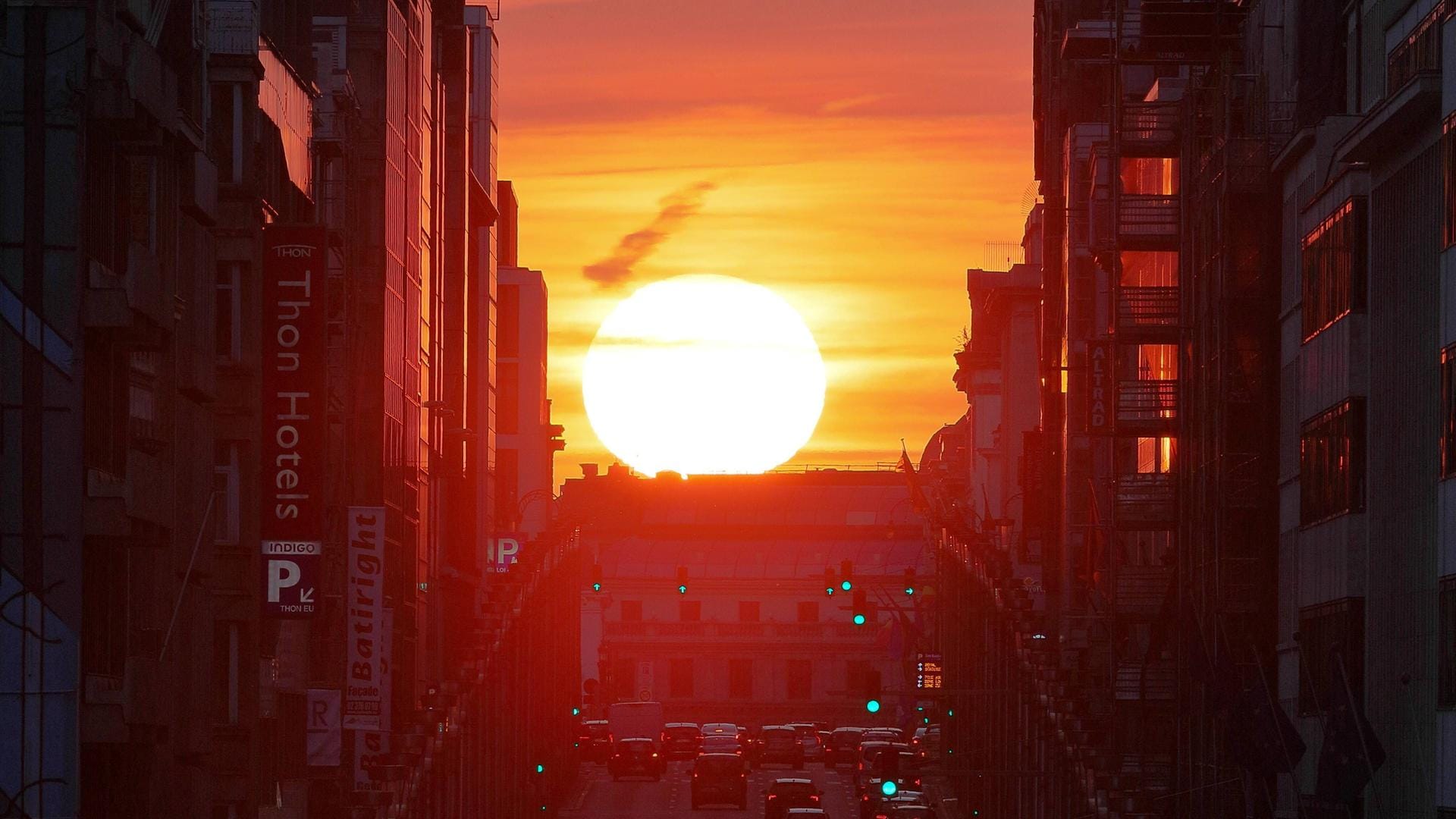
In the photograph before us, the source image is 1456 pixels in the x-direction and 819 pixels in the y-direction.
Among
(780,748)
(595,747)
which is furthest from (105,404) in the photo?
(595,747)

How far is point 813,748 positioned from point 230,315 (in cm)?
9627

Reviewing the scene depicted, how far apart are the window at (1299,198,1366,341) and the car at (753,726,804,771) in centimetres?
7396

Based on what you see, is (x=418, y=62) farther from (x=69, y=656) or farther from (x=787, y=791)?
(x=69, y=656)

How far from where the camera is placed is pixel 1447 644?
→ 43469 mm

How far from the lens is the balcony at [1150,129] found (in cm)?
7681

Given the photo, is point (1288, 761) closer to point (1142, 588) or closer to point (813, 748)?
point (1142, 588)

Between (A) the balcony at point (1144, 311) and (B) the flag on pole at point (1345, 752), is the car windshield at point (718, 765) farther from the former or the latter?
(B) the flag on pole at point (1345, 752)

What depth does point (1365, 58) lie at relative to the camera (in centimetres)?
5538

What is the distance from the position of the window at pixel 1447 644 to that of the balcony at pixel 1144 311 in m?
33.5

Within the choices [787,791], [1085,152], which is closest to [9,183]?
[787,791]

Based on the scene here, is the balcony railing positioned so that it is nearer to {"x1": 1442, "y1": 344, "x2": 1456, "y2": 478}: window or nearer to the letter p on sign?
the letter p on sign

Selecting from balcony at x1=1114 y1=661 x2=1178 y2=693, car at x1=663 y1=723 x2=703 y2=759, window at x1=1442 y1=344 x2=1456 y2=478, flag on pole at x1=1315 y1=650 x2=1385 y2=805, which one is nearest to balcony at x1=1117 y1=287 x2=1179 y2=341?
balcony at x1=1114 y1=661 x2=1178 y2=693

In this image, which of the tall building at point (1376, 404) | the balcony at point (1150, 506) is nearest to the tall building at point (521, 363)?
the balcony at point (1150, 506)

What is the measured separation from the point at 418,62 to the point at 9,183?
52.2 meters
